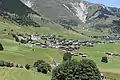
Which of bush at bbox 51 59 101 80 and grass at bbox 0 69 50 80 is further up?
bush at bbox 51 59 101 80

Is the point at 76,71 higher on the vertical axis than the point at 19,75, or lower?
higher

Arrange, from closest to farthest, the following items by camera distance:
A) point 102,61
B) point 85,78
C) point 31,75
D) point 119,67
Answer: point 85,78
point 31,75
point 119,67
point 102,61

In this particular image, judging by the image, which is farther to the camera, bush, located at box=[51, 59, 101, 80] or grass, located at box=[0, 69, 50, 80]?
grass, located at box=[0, 69, 50, 80]

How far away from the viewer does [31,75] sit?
3782 inches

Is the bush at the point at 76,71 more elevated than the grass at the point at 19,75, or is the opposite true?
the bush at the point at 76,71

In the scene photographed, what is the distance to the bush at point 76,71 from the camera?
84.2 metres

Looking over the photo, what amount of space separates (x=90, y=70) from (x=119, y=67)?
70.8m

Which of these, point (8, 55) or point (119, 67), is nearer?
point (8, 55)

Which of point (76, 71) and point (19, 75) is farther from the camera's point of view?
point (19, 75)

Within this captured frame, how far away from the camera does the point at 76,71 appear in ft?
278

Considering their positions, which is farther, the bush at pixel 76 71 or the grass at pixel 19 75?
the grass at pixel 19 75

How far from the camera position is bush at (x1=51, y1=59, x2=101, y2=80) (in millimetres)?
84188

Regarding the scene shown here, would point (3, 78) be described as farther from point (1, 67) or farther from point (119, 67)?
point (119, 67)

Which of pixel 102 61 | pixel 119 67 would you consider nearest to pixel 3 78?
pixel 119 67
